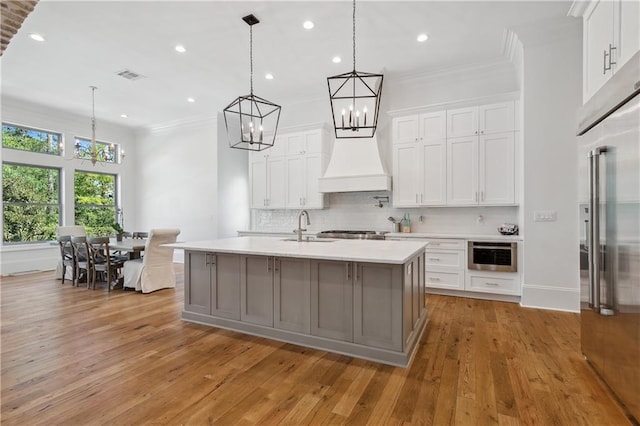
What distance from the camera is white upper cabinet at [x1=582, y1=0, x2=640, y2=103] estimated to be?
6.78 ft

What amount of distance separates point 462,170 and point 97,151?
8.07 meters

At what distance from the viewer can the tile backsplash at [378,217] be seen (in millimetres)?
4977

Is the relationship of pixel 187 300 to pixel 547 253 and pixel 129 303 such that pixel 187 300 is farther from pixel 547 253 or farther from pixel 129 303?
pixel 547 253

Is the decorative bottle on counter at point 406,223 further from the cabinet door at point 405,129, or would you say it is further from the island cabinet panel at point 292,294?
the island cabinet panel at point 292,294

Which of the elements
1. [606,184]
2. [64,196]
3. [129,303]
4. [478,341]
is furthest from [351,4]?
[64,196]

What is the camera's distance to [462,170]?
190 inches

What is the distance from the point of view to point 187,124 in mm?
7699

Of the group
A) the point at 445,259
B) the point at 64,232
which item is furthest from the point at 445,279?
the point at 64,232

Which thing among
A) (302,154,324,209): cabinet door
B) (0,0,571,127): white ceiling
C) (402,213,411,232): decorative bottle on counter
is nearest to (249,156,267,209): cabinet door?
(302,154,324,209): cabinet door

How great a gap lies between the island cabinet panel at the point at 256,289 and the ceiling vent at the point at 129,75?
13.4 ft

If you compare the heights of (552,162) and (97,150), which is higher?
(97,150)

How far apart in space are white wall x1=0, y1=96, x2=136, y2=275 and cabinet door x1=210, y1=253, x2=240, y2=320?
5607 millimetres

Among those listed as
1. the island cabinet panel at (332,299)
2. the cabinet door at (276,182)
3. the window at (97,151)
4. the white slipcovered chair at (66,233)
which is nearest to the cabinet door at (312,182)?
the cabinet door at (276,182)

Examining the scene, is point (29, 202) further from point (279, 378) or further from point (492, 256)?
point (492, 256)
